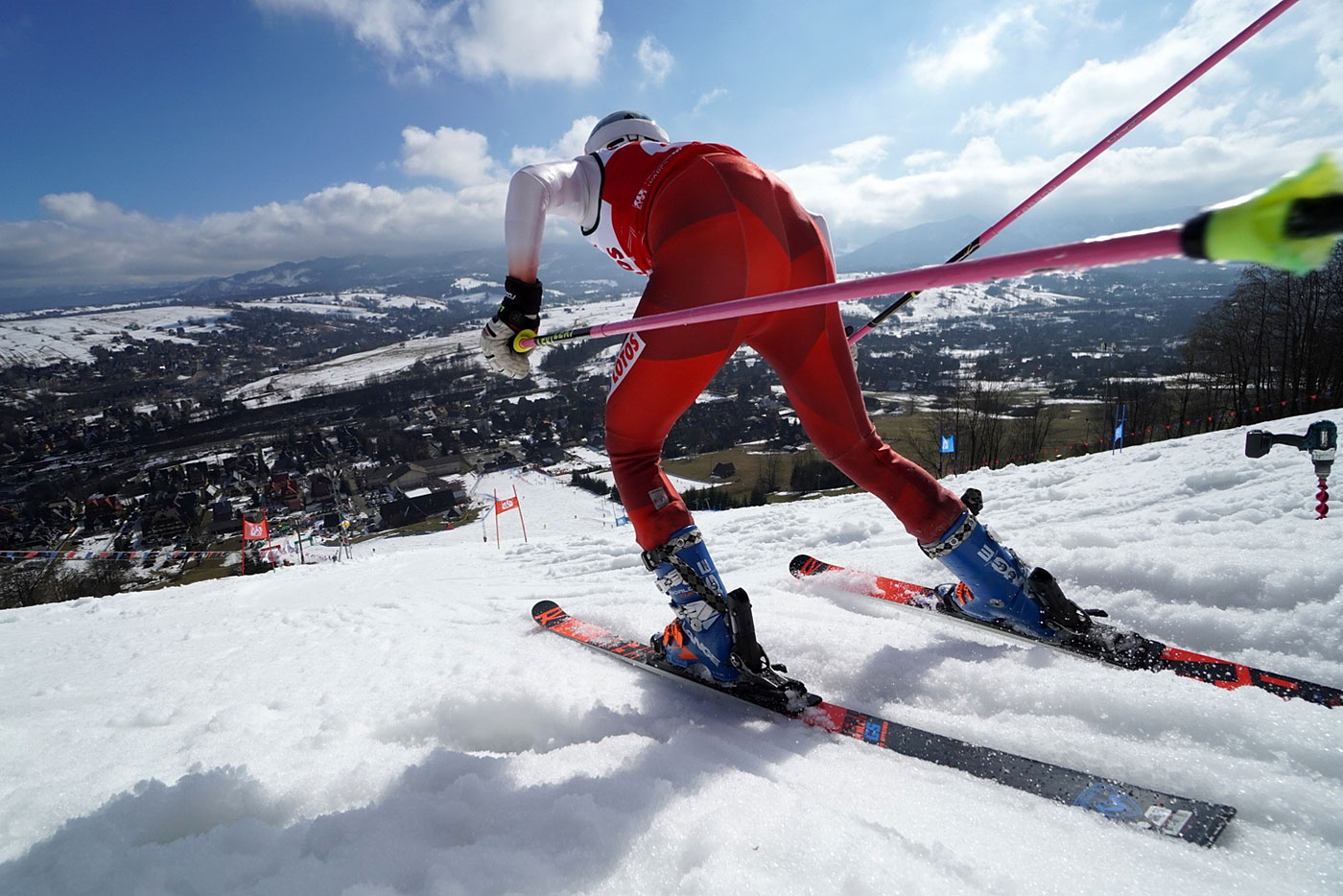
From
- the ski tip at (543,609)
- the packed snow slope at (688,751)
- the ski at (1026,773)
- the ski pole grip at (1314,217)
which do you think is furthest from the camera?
the ski tip at (543,609)

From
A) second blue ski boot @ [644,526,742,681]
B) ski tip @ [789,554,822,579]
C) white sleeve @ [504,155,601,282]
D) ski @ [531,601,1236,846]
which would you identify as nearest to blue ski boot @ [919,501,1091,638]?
ski @ [531,601,1236,846]

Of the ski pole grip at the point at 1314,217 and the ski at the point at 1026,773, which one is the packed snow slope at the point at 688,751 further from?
the ski pole grip at the point at 1314,217

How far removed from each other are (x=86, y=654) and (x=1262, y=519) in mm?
6815

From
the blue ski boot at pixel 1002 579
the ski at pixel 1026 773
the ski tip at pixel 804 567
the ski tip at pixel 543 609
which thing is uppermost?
the blue ski boot at pixel 1002 579

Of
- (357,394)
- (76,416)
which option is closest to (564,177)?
(357,394)

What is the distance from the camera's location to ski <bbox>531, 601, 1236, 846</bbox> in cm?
125

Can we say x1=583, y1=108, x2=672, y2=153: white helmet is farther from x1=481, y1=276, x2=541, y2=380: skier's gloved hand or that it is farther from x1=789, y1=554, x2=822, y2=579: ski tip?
x1=789, y1=554, x2=822, y2=579: ski tip

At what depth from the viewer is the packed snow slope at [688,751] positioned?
111 cm

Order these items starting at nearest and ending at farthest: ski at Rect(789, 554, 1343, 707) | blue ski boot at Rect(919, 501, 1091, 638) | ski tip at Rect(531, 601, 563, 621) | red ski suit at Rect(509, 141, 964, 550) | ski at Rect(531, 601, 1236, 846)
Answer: ski at Rect(531, 601, 1236, 846), ski at Rect(789, 554, 1343, 707), red ski suit at Rect(509, 141, 964, 550), blue ski boot at Rect(919, 501, 1091, 638), ski tip at Rect(531, 601, 563, 621)

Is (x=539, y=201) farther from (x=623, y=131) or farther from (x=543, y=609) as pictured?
(x=543, y=609)

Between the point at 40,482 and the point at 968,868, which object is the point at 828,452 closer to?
the point at 968,868

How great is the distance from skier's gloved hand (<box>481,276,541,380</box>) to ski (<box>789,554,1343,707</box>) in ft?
6.80

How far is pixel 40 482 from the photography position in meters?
60.7

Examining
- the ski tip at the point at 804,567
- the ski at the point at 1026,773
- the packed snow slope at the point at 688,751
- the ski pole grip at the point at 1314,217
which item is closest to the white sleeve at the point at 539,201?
the packed snow slope at the point at 688,751
